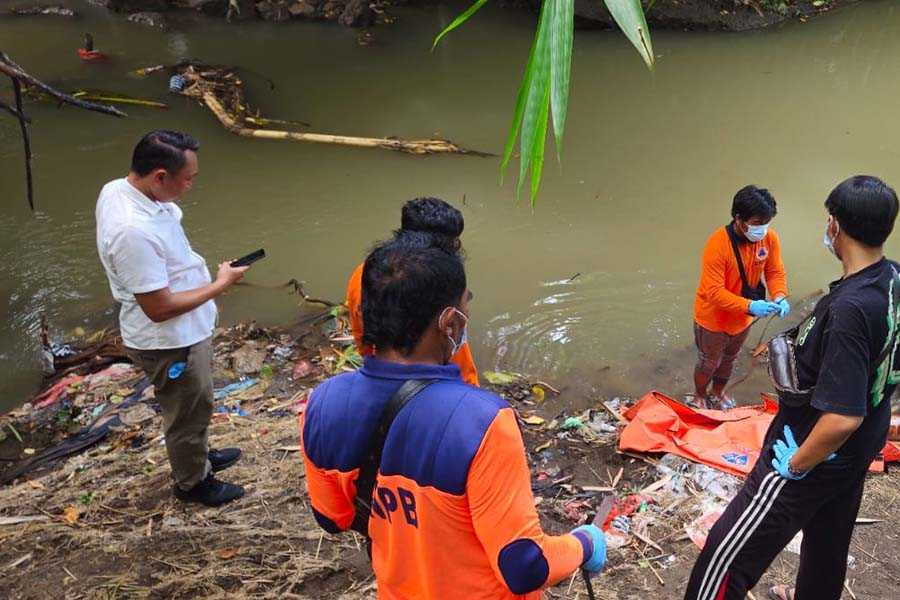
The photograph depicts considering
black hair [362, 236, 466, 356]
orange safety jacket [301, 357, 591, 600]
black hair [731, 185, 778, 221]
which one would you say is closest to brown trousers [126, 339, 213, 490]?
orange safety jacket [301, 357, 591, 600]

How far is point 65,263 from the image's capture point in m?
6.75

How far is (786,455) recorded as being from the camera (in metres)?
2.20

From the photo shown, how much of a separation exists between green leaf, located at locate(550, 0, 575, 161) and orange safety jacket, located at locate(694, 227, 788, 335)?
2.73 m

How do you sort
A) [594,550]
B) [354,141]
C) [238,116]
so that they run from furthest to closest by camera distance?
[238,116], [354,141], [594,550]

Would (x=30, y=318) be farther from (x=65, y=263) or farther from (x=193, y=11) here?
(x=193, y=11)

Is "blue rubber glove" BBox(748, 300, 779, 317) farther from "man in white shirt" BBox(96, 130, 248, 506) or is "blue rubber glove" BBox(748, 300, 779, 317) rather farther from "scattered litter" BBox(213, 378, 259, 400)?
"scattered litter" BBox(213, 378, 259, 400)

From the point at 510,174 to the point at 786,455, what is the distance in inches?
235

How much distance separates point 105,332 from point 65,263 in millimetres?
1473

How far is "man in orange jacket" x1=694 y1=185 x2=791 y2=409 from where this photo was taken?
11.8 feet

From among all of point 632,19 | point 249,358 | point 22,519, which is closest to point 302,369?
point 249,358

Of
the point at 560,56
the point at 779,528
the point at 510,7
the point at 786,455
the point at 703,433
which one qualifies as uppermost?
the point at 510,7

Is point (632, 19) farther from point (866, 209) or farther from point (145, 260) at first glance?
point (145, 260)

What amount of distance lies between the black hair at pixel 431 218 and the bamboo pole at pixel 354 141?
556cm

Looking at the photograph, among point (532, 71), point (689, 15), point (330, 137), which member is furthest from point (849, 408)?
point (689, 15)
